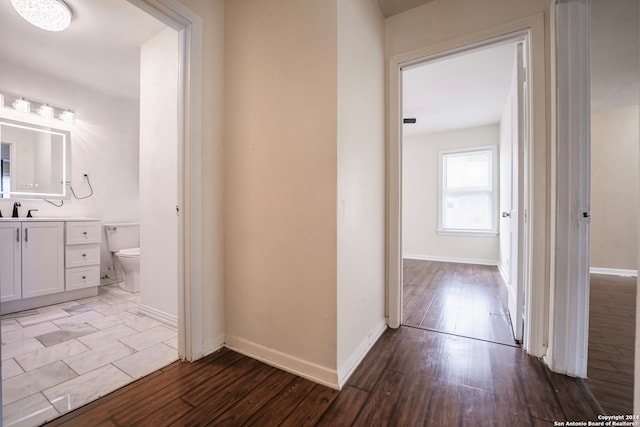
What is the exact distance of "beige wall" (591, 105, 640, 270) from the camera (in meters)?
3.85

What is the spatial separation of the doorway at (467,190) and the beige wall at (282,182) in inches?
41.3

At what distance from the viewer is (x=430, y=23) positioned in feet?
6.40

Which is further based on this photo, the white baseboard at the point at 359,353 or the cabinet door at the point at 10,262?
the cabinet door at the point at 10,262

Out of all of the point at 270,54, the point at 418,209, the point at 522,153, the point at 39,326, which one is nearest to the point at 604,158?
the point at 418,209

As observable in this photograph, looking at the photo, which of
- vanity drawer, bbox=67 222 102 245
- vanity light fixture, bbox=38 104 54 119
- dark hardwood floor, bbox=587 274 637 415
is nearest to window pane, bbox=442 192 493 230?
dark hardwood floor, bbox=587 274 637 415

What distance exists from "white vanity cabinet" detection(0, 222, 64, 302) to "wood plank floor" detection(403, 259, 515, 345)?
3.45 meters

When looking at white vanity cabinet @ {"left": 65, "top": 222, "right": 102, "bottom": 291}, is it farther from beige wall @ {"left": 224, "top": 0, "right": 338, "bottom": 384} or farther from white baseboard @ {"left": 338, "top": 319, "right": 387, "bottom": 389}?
white baseboard @ {"left": 338, "top": 319, "right": 387, "bottom": 389}

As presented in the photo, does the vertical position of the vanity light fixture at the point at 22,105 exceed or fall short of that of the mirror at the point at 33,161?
it exceeds it

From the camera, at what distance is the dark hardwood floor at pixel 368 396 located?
118 cm

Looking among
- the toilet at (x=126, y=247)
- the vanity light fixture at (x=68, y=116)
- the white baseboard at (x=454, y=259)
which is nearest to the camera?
the toilet at (x=126, y=247)

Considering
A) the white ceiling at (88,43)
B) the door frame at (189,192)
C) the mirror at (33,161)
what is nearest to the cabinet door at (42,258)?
the mirror at (33,161)

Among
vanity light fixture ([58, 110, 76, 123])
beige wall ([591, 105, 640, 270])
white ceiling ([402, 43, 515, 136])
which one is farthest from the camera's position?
beige wall ([591, 105, 640, 270])

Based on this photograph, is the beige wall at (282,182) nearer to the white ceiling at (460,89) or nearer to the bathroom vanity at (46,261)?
the white ceiling at (460,89)

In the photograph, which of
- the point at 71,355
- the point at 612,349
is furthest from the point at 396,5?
the point at 71,355
